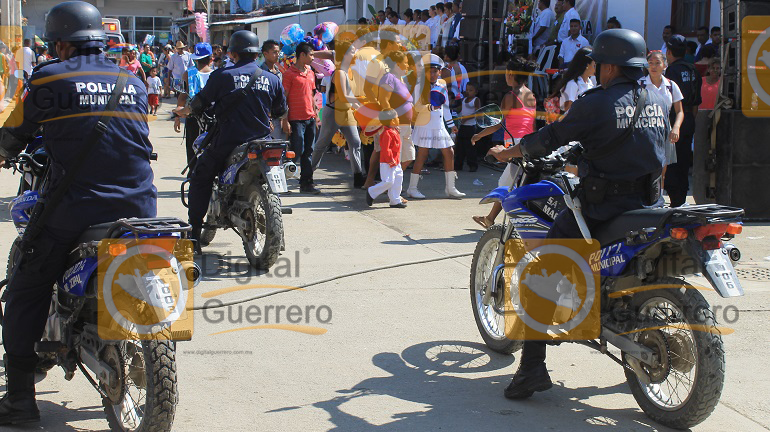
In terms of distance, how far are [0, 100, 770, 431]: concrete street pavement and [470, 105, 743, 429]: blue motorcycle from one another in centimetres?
28

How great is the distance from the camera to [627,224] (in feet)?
15.2

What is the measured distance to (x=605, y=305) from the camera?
480 cm

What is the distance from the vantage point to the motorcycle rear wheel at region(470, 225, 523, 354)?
5676 mm

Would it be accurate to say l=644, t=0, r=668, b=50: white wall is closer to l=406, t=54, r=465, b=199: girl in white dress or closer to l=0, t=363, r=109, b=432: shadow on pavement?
l=406, t=54, r=465, b=199: girl in white dress

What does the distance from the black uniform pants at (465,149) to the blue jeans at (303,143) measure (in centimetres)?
298

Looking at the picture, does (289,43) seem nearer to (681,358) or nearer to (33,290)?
(33,290)

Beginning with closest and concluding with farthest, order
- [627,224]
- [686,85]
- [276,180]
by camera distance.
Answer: [627,224]
[276,180]
[686,85]

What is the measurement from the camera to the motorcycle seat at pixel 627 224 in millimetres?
4461

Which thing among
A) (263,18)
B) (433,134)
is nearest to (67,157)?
(433,134)

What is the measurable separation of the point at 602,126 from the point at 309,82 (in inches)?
312

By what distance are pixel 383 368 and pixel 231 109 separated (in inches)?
136

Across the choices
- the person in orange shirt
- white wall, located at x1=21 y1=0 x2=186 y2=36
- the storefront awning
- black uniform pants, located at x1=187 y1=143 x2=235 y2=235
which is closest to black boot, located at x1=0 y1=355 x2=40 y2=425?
black uniform pants, located at x1=187 y1=143 x2=235 y2=235

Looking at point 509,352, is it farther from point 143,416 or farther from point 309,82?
point 309,82

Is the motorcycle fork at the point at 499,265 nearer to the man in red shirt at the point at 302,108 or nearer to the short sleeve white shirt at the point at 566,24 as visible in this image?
the man in red shirt at the point at 302,108
